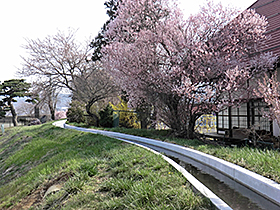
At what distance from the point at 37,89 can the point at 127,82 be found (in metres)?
13.3

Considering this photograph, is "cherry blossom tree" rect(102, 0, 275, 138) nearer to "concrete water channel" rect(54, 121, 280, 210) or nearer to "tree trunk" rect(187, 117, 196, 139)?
"tree trunk" rect(187, 117, 196, 139)

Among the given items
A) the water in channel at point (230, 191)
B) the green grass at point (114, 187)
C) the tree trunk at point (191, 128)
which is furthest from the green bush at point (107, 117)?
the water in channel at point (230, 191)

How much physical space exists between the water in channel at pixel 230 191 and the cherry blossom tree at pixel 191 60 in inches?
126

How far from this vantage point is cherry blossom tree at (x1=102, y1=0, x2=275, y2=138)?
7.71 m

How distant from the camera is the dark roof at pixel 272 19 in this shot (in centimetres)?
891

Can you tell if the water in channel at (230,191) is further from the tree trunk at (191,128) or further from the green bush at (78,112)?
the green bush at (78,112)

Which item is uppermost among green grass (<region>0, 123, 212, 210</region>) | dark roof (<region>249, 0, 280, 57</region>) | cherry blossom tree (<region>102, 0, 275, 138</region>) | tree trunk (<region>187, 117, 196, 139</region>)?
dark roof (<region>249, 0, 280, 57</region>)

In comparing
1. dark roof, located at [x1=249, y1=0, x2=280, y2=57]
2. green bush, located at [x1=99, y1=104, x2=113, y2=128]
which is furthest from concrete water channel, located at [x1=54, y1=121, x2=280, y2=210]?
green bush, located at [x1=99, y1=104, x2=113, y2=128]

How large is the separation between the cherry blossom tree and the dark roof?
70 cm

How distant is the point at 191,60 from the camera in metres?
8.02

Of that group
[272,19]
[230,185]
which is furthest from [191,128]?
[272,19]

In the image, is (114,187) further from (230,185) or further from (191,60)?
(191,60)

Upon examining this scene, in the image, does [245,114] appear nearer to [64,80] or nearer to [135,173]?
[135,173]

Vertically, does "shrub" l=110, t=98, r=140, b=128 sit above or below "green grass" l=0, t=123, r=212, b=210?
above
